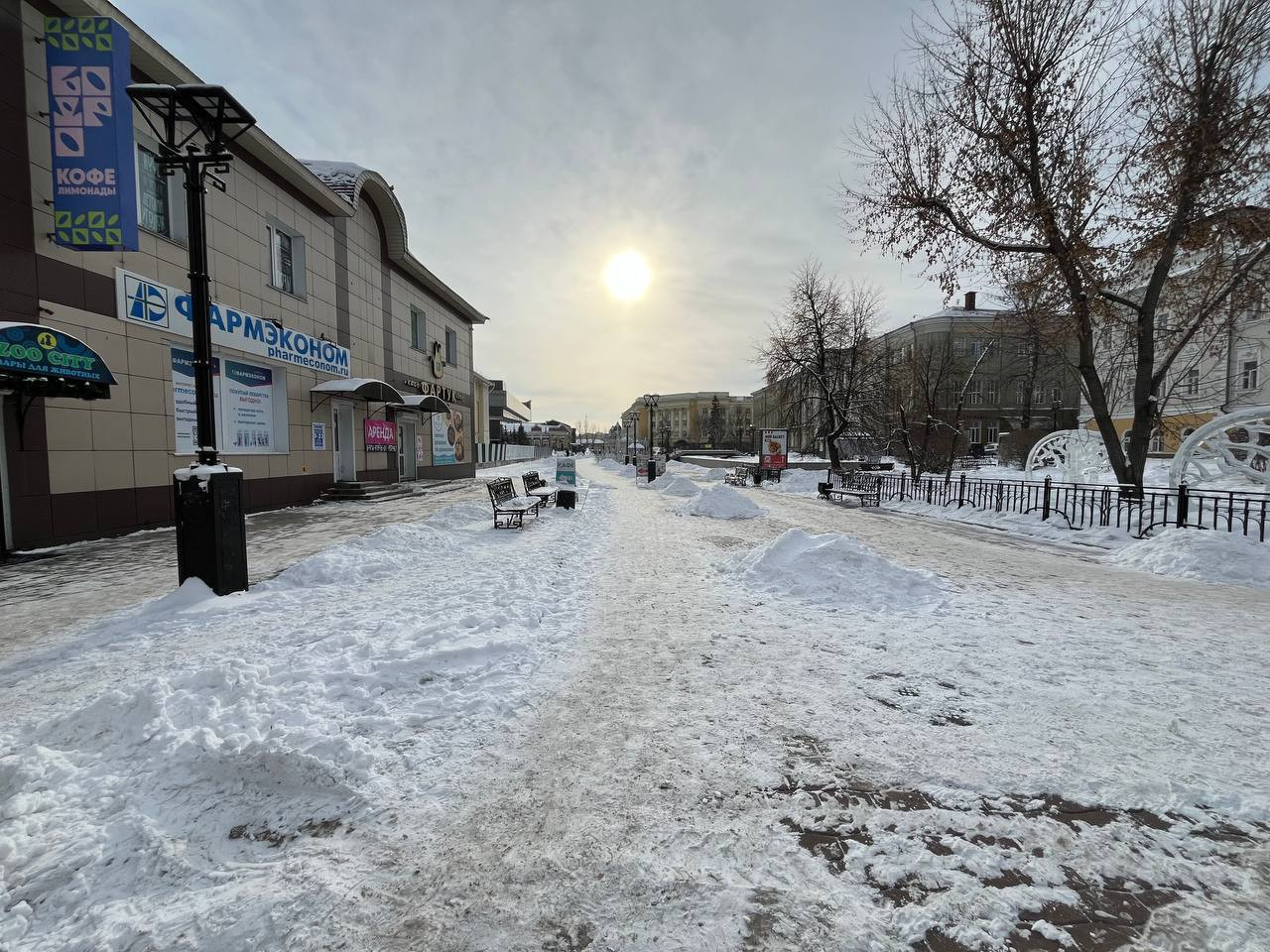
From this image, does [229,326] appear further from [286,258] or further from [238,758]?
[238,758]

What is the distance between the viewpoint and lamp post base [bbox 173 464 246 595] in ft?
19.3

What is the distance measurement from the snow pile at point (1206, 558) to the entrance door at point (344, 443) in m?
20.5

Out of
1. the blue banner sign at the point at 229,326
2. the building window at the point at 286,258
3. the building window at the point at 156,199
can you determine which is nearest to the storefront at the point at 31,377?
the blue banner sign at the point at 229,326

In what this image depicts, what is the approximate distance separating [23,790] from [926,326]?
71378 mm

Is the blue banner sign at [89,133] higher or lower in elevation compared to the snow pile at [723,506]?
higher

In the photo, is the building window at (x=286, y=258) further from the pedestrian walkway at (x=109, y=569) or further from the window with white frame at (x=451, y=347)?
the window with white frame at (x=451, y=347)

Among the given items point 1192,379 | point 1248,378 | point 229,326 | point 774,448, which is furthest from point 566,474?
point 1248,378

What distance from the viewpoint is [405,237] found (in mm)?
21000

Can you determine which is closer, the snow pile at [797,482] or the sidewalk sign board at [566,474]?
the sidewalk sign board at [566,474]

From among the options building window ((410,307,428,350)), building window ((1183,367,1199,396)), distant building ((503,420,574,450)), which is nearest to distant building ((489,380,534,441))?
distant building ((503,420,574,450))

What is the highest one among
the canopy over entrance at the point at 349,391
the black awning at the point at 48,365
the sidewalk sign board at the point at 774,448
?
Answer: the canopy over entrance at the point at 349,391

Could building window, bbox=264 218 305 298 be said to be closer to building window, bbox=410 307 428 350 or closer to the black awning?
the black awning

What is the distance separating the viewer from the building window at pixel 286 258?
14727mm

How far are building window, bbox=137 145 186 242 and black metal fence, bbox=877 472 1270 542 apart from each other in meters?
21.2
